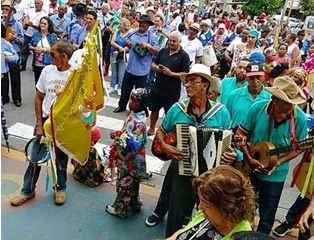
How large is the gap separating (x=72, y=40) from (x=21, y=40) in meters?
1.05

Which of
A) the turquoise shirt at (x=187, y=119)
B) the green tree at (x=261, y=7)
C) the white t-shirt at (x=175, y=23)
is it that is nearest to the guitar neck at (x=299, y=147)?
the turquoise shirt at (x=187, y=119)

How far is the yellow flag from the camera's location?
4156 mm

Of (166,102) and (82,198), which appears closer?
(82,198)

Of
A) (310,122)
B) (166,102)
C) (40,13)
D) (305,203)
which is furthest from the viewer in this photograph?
(40,13)

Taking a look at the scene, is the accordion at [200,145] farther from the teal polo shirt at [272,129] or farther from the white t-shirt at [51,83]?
the white t-shirt at [51,83]

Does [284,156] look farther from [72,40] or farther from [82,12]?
[82,12]

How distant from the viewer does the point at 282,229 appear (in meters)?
4.62

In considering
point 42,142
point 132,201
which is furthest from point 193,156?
point 42,142

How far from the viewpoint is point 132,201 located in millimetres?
4637

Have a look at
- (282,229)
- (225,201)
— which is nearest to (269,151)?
(282,229)

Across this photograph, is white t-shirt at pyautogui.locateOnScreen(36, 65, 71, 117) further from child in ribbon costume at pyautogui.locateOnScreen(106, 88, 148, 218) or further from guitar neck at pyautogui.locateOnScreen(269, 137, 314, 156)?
guitar neck at pyautogui.locateOnScreen(269, 137, 314, 156)

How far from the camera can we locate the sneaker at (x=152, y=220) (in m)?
4.52

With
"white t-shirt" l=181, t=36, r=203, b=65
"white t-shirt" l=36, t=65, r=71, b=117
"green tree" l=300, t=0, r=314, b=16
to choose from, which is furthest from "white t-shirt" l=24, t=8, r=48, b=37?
"green tree" l=300, t=0, r=314, b=16

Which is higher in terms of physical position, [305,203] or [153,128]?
[305,203]
